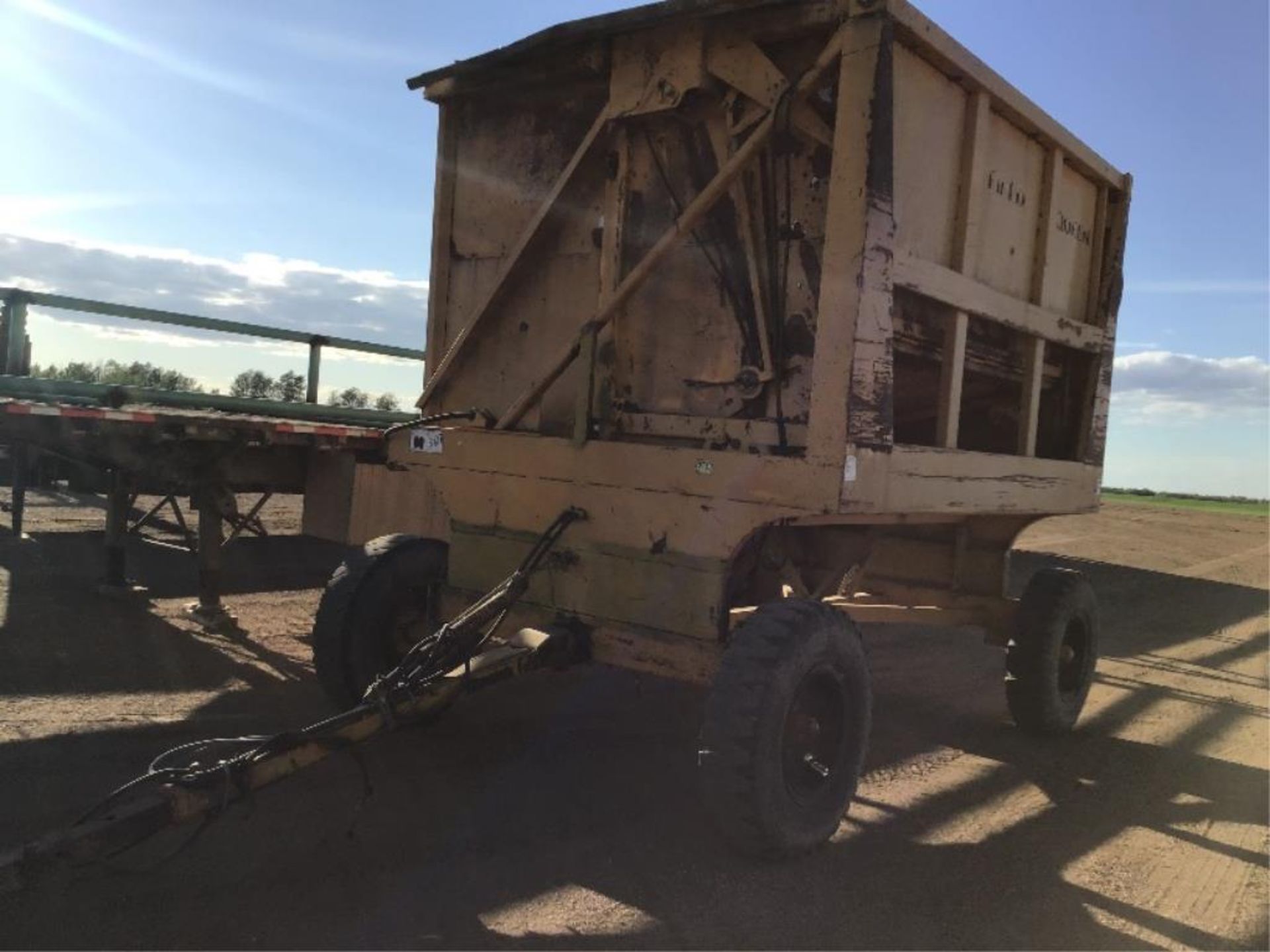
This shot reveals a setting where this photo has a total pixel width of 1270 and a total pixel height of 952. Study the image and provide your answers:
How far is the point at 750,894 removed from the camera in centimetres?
359

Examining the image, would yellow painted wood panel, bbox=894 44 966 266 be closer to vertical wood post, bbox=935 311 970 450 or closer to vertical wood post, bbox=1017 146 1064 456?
vertical wood post, bbox=935 311 970 450

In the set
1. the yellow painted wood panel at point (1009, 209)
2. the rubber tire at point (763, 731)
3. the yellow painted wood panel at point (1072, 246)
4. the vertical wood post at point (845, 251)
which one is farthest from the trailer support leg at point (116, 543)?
the yellow painted wood panel at point (1072, 246)

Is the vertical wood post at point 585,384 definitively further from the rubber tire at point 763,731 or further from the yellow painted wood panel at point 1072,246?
the yellow painted wood panel at point 1072,246

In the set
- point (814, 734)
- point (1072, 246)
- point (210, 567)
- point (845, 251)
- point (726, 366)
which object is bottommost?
point (210, 567)

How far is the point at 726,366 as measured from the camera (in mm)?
4523

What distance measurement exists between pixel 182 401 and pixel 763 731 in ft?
20.0

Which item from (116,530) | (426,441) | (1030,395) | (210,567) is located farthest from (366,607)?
(116,530)

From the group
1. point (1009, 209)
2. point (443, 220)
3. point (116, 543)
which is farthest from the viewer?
point (116, 543)

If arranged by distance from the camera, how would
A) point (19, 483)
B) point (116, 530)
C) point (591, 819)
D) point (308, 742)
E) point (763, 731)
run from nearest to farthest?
point (308, 742)
point (763, 731)
point (591, 819)
point (116, 530)
point (19, 483)

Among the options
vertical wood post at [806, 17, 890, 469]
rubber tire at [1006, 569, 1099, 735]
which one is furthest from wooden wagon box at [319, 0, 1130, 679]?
rubber tire at [1006, 569, 1099, 735]

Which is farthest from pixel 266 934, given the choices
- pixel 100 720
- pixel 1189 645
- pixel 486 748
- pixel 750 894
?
pixel 1189 645

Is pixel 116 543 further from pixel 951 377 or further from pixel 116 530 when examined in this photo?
pixel 951 377

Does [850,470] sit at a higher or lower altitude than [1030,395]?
lower

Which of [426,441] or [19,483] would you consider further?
[19,483]
